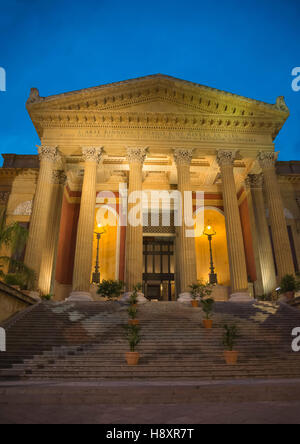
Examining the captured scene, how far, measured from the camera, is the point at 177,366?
27.6ft

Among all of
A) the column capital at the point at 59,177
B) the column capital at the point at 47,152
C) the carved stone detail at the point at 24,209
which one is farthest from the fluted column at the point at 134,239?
the carved stone detail at the point at 24,209

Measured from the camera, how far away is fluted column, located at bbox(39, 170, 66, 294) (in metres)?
17.8

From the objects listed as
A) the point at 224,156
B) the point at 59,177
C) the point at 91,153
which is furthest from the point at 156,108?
the point at 59,177

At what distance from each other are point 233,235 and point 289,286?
153 inches

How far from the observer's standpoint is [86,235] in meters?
16.7

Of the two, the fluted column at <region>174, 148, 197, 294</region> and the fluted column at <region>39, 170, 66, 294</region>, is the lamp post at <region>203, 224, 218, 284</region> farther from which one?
the fluted column at <region>39, 170, 66, 294</region>

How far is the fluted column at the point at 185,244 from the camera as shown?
16047 millimetres

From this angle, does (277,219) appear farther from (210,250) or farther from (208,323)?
(208,323)

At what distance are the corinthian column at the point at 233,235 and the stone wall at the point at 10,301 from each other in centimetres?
1013

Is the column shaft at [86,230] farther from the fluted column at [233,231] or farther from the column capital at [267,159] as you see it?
the column capital at [267,159]

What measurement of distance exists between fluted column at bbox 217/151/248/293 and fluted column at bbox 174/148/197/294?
2075 millimetres

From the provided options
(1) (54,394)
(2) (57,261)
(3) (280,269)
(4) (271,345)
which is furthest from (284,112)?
(1) (54,394)

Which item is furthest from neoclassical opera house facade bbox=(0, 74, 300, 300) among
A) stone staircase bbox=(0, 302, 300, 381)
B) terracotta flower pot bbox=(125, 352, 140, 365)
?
terracotta flower pot bbox=(125, 352, 140, 365)
